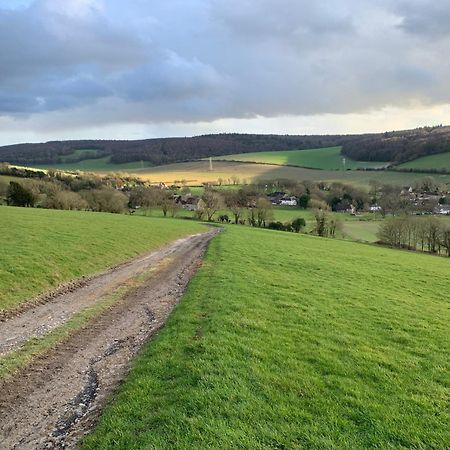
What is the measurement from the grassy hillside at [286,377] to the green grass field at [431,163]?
15852cm

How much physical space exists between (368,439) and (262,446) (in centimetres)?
210

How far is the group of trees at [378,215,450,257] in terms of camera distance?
69.7m

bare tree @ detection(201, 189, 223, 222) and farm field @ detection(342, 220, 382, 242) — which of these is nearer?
farm field @ detection(342, 220, 382, 242)

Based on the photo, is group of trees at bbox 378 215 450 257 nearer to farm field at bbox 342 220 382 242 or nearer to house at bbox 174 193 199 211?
farm field at bbox 342 220 382 242

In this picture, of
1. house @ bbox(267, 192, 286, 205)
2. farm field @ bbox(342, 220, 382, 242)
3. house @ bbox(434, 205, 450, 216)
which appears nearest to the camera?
farm field @ bbox(342, 220, 382, 242)

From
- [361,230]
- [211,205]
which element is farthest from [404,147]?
[211,205]

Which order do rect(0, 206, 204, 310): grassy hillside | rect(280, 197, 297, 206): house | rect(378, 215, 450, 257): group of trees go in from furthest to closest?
rect(280, 197, 297, 206): house → rect(378, 215, 450, 257): group of trees → rect(0, 206, 204, 310): grassy hillside

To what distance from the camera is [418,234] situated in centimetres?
7125

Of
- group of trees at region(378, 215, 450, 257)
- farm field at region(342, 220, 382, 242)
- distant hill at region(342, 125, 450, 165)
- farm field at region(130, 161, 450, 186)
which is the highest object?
distant hill at region(342, 125, 450, 165)

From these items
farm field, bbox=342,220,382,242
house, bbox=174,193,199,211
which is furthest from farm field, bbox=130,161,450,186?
farm field, bbox=342,220,382,242

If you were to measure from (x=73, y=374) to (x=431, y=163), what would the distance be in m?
176

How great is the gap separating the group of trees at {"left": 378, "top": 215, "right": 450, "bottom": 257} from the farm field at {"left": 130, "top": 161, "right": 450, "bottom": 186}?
246 ft

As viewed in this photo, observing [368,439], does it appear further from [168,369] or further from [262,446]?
[168,369]

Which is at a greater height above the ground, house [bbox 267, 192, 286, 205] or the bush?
the bush
